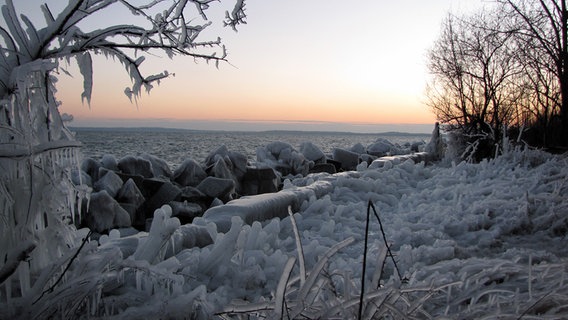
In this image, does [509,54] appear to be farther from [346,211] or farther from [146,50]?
[146,50]

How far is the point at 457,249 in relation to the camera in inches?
117

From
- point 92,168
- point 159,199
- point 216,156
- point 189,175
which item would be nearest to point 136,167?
point 92,168

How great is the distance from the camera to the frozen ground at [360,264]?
1334 millimetres

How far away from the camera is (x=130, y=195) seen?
7371 mm

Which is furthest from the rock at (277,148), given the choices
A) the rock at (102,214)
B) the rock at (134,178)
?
the rock at (102,214)

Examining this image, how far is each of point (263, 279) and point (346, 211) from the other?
1927mm

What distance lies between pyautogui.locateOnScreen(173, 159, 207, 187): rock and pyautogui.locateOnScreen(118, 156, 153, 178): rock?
2.03 ft

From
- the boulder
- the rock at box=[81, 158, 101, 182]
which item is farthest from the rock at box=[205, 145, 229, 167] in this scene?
the rock at box=[81, 158, 101, 182]

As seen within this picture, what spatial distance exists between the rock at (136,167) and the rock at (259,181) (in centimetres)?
212

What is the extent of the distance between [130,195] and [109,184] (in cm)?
41

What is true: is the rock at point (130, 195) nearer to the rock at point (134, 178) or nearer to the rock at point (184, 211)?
the rock at point (134, 178)

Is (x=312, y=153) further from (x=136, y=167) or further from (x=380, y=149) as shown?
(x=136, y=167)

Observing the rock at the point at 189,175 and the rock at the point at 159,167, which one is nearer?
the rock at the point at 189,175

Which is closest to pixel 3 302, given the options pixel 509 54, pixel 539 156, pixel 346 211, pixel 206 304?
pixel 206 304
